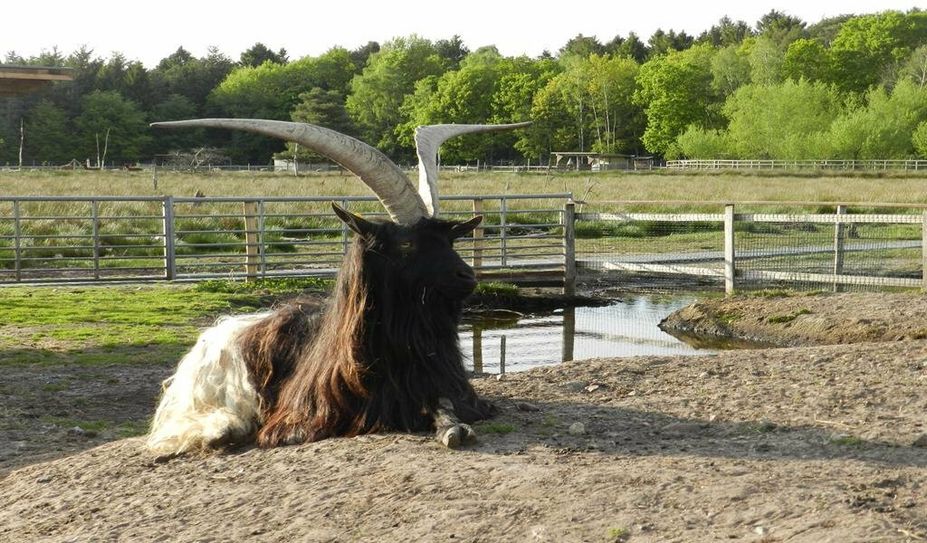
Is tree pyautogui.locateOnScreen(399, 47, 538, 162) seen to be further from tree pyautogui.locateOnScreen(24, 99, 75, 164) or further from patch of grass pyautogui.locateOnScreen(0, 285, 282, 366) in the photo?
patch of grass pyautogui.locateOnScreen(0, 285, 282, 366)

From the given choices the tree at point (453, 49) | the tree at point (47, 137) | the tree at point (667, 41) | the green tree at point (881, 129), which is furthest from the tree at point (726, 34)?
the tree at point (47, 137)

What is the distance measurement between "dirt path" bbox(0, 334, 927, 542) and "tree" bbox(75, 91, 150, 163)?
88.4 metres

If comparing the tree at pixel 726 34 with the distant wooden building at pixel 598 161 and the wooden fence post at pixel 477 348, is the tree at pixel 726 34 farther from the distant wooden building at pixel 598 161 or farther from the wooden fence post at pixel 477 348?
the wooden fence post at pixel 477 348

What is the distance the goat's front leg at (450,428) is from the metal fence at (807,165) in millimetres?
77792

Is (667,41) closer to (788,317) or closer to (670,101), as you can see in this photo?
(670,101)

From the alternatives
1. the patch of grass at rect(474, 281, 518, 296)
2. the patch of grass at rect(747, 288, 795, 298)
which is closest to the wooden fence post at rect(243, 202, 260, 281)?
the patch of grass at rect(474, 281, 518, 296)

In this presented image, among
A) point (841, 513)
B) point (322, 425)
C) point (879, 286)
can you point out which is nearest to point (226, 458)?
point (322, 425)

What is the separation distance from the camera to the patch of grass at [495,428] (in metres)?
6.16

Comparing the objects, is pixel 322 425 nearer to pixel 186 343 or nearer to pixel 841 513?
pixel 841 513

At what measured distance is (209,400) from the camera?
22.6 feet

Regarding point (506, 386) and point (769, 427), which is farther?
point (506, 386)

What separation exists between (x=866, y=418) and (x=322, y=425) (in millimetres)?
3072

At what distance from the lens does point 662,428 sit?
6.23 m

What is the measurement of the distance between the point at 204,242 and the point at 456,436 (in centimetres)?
1947
